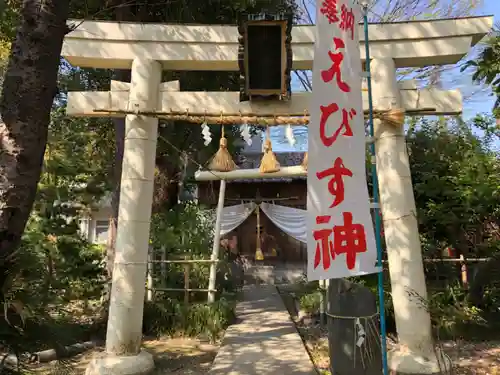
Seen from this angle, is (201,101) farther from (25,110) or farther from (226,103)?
(25,110)

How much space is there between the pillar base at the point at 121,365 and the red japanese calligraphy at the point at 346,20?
4.21 meters

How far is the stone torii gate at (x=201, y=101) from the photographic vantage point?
15.7ft

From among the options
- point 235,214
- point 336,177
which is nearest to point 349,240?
point 336,177

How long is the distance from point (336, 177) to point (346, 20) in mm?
1453

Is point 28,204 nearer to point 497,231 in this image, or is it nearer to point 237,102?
point 237,102

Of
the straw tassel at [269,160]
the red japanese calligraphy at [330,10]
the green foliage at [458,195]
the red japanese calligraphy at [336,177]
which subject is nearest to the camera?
the red japanese calligraphy at [336,177]

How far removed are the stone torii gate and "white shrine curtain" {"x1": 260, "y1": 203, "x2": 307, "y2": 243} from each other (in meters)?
6.95

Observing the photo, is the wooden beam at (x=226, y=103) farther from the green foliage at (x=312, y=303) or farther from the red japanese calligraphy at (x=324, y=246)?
the green foliage at (x=312, y=303)

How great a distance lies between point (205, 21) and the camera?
7602 millimetres

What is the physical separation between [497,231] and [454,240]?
668 millimetres

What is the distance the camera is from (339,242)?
3018mm

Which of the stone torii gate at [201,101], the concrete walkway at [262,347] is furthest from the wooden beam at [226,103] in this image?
A: the concrete walkway at [262,347]

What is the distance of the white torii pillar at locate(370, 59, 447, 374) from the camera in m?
4.57

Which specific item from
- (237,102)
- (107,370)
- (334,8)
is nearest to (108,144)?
(237,102)
